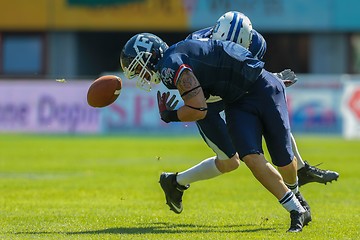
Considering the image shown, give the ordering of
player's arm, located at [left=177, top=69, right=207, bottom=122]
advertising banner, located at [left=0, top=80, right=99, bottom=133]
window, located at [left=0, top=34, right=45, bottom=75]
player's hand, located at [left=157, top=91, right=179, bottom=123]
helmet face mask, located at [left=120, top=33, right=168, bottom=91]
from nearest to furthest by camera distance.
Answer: player's arm, located at [left=177, top=69, right=207, bottom=122] < player's hand, located at [left=157, top=91, right=179, bottom=123] < helmet face mask, located at [left=120, top=33, right=168, bottom=91] < advertising banner, located at [left=0, top=80, right=99, bottom=133] < window, located at [left=0, top=34, right=45, bottom=75]

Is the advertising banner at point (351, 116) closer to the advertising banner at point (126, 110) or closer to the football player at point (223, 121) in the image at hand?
the advertising banner at point (126, 110)

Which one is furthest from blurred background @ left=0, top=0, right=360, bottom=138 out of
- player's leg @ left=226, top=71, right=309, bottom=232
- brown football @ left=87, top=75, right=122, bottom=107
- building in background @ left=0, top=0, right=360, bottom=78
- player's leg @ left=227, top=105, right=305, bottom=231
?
player's leg @ left=227, top=105, right=305, bottom=231

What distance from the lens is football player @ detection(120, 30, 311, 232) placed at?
7391mm

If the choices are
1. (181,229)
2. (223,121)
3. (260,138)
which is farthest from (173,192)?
(260,138)

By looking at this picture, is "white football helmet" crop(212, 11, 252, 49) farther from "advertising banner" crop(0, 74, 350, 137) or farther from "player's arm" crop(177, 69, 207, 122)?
"advertising banner" crop(0, 74, 350, 137)

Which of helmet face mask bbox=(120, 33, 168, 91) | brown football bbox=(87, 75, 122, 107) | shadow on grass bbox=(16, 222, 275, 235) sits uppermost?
helmet face mask bbox=(120, 33, 168, 91)

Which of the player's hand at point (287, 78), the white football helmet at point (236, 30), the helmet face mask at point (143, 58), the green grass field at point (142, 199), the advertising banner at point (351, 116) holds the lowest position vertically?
the advertising banner at point (351, 116)

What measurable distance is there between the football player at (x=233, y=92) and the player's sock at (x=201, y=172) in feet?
3.34

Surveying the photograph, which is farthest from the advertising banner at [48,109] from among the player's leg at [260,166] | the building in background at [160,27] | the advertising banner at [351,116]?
the player's leg at [260,166]

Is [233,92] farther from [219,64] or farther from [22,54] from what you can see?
[22,54]

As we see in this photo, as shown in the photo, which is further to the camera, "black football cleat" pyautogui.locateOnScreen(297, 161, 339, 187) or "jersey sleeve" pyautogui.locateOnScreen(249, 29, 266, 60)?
"black football cleat" pyautogui.locateOnScreen(297, 161, 339, 187)

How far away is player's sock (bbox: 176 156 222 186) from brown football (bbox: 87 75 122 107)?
119cm

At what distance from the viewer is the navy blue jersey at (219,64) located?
752 cm

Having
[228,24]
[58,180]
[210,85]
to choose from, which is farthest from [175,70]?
[58,180]
